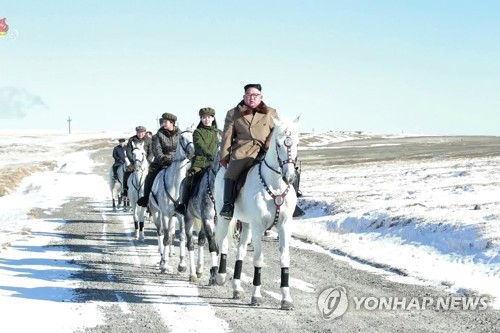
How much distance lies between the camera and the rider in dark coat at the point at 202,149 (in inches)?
482

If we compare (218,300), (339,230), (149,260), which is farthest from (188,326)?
(339,230)

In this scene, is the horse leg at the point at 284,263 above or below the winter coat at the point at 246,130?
below

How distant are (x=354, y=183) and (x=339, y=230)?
13457mm

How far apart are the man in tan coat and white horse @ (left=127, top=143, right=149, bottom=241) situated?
759 centimetres

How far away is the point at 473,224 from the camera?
15.3m

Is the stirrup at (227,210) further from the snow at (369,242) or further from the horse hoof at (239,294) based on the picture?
the snow at (369,242)

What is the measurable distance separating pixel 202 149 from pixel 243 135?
2338 millimetres

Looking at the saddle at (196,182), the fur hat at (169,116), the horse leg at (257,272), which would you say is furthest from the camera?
the fur hat at (169,116)

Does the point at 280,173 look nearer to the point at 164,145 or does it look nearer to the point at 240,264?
the point at 240,264

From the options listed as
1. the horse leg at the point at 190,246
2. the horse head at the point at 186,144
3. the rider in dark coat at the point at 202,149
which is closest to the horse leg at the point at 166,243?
the horse leg at the point at 190,246

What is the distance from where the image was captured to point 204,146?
1234 centimetres

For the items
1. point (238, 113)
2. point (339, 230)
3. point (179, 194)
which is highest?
point (238, 113)

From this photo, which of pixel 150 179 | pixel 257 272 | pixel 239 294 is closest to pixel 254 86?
pixel 257 272

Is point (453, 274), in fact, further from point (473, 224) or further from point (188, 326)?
point (188, 326)
